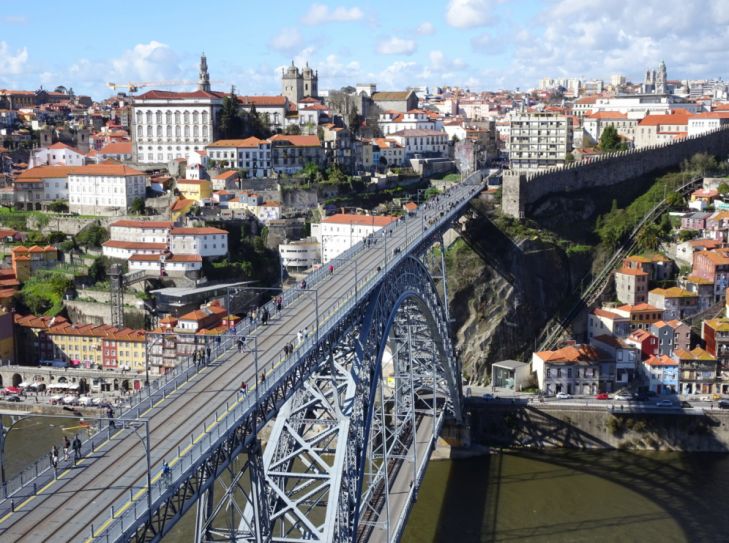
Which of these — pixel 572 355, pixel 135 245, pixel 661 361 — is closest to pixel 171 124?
pixel 135 245

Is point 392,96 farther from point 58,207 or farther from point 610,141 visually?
point 58,207

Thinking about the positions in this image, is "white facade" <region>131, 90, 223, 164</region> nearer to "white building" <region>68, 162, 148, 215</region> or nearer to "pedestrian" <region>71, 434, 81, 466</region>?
"white building" <region>68, 162, 148, 215</region>

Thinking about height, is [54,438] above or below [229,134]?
below

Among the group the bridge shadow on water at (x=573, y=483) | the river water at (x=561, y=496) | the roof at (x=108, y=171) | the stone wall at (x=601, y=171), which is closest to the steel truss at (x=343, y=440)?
the river water at (x=561, y=496)

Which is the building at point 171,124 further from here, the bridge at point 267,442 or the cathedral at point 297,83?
the bridge at point 267,442

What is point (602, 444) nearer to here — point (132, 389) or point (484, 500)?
point (484, 500)

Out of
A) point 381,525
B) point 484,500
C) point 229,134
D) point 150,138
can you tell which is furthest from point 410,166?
point 381,525
